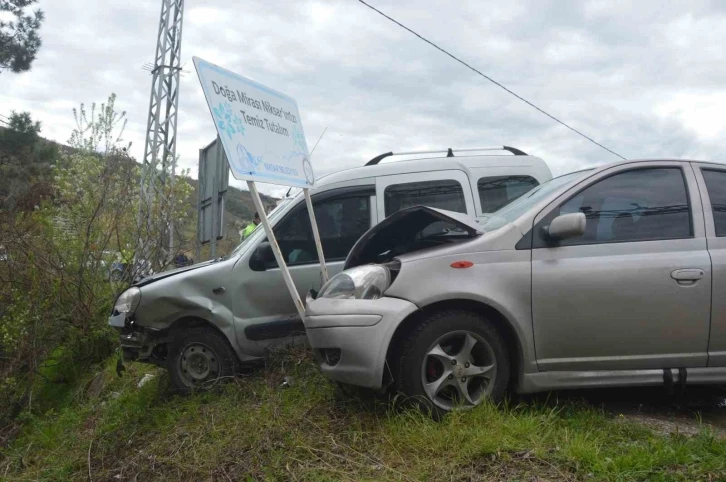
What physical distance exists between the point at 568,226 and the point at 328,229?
2.63 meters

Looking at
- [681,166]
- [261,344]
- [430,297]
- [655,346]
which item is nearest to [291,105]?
[261,344]

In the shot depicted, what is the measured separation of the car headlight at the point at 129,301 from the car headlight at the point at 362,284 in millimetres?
2261

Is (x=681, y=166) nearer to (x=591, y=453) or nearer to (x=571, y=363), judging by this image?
(x=571, y=363)

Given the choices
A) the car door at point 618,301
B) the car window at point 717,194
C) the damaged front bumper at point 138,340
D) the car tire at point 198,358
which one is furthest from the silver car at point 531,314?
the damaged front bumper at point 138,340

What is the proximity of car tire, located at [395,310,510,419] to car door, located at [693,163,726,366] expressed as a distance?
52.1 inches

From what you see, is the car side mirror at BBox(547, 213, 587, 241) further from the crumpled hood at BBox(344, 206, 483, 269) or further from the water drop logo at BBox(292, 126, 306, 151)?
the water drop logo at BBox(292, 126, 306, 151)

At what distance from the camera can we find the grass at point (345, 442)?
133 inches

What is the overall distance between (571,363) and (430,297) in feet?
3.23

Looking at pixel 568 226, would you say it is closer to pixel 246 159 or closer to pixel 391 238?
pixel 391 238

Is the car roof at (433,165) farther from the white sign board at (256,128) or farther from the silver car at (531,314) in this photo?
the silver car at (531,314)

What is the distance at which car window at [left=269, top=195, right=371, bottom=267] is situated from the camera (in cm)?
593

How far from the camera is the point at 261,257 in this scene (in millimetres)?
5691

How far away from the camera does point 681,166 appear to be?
450 cm

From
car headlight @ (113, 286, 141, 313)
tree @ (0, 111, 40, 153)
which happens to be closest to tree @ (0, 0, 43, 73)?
tree @ (0, 111, 40, 153)
